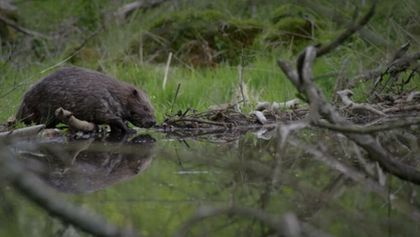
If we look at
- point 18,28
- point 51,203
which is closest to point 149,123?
point 51,203

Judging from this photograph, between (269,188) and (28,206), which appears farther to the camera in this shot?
(269,188)

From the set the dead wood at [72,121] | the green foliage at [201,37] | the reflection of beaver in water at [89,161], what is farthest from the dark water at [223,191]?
the green foliage at [201,37]

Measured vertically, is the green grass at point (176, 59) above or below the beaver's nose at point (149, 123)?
below

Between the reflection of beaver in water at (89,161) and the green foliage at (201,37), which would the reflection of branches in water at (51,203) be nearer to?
the reflection of beaver in water at (89,161)

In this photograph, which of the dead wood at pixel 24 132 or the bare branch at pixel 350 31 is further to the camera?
the dead wood at pixel 24 132

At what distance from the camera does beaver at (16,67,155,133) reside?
202 inches

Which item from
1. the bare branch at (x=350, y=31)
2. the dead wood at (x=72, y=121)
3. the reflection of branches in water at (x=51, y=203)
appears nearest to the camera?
the reflection of branches in water at (x=51, y=203)

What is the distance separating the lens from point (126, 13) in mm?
9820

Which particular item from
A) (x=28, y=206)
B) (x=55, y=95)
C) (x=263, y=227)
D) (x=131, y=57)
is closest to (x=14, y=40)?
(x=131, y=57)

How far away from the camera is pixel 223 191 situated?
9.67ft

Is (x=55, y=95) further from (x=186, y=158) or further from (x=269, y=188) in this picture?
(x=269, y=188)

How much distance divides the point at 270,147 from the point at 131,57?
4299 mm

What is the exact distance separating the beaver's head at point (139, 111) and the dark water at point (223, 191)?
3.29 feet

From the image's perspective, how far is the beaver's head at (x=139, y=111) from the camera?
210 inches
